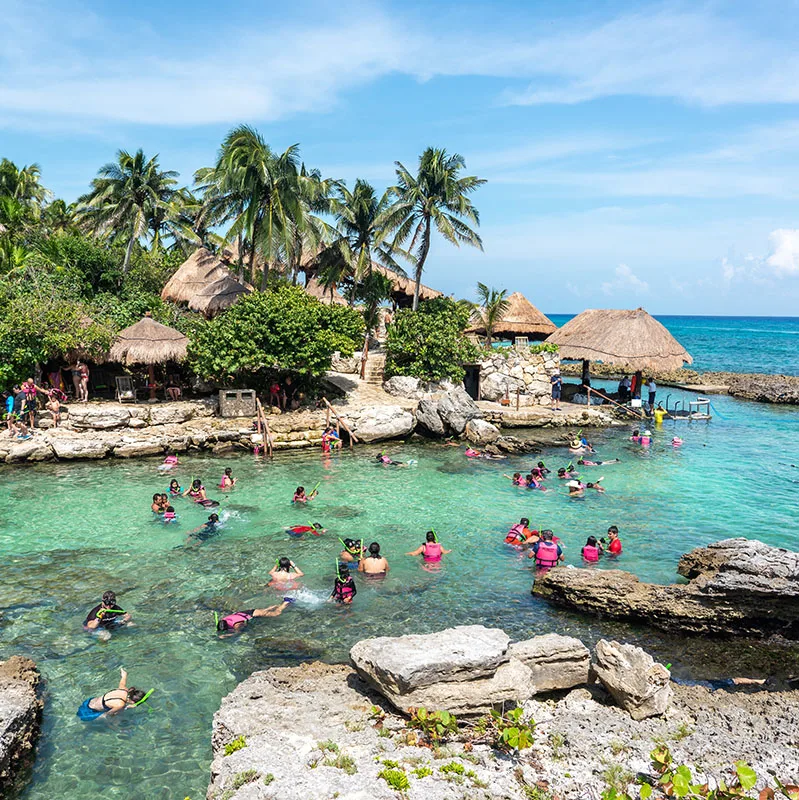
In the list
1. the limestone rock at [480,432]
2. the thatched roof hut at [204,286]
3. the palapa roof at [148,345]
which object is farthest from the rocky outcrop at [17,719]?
the thatched roof hut at [204,286]

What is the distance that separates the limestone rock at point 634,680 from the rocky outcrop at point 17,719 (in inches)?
290

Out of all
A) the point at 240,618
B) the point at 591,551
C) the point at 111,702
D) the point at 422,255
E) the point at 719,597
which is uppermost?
the point at 422,255

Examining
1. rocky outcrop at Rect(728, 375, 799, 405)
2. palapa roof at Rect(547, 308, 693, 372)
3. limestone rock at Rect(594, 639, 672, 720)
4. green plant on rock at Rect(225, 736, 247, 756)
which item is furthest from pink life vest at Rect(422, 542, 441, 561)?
rocky outcrop at Rect(728, 375, 799, 405)

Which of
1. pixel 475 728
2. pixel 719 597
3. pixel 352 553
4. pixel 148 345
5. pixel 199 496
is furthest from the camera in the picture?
pixel 148 345

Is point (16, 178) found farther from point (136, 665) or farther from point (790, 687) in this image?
point (790, 687)

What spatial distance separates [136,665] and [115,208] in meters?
29.5

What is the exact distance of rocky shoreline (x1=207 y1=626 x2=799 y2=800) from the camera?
6324 millimetres

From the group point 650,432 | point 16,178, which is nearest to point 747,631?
point 650,432

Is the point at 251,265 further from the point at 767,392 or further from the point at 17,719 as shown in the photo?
the point at 767,392

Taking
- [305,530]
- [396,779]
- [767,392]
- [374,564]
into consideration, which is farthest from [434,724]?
[767,392]

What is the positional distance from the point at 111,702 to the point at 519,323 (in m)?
32.7

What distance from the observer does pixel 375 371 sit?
31.1 meters

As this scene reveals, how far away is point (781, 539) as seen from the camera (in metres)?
14.9

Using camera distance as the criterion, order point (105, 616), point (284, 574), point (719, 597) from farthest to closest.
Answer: point (284, 574)
point (719, 597)
point (105, 616)
